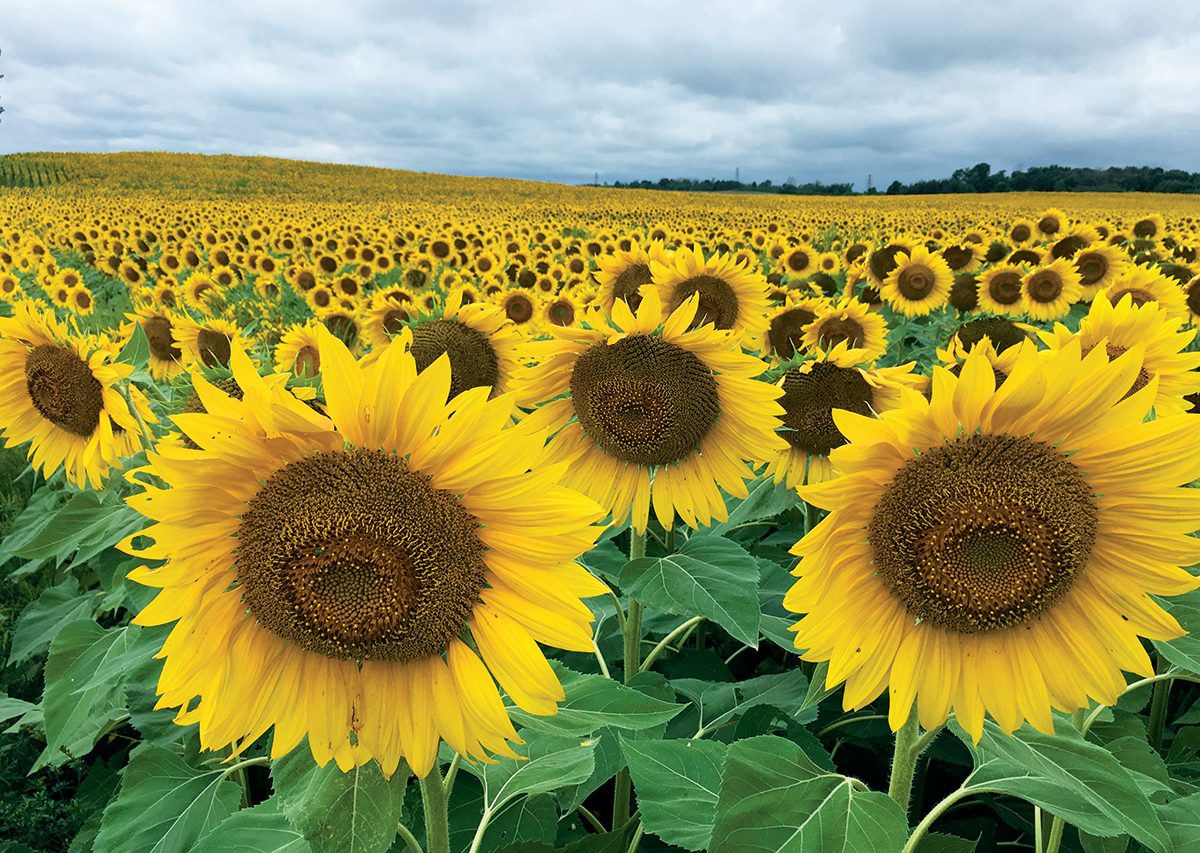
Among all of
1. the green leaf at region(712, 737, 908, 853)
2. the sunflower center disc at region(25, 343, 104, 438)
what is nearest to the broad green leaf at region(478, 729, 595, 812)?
the green leaf at region(712, 737, 908, 853)

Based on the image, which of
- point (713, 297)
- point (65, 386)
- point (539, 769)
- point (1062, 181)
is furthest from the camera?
point (1062, 181)

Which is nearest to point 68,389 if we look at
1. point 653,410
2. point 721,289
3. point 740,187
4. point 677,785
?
point 653,410

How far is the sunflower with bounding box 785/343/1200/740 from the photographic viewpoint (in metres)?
1.36

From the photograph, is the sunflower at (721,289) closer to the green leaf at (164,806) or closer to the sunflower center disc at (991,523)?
the sunflower center disc at (991,523)

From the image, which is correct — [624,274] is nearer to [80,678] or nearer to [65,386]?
[65,386]

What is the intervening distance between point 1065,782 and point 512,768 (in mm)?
1224

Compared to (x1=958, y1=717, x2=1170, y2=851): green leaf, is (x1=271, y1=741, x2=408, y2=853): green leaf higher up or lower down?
higher up

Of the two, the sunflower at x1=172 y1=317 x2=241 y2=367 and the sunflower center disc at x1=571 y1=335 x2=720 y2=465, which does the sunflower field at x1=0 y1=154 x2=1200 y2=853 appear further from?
the sunflower at x1=172 y1=317 x2=241 y2=367

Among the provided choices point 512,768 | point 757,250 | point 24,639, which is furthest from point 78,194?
point 512,768

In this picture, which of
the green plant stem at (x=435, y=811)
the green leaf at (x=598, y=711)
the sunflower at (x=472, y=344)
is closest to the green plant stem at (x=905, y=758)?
the green leaf at (x=598, y=711)

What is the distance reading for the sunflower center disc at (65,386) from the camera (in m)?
3.05

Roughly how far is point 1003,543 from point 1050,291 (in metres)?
7.13

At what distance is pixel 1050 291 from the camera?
7402mm

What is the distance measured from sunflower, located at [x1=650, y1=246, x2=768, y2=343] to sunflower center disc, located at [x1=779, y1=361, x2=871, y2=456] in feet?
4.16
